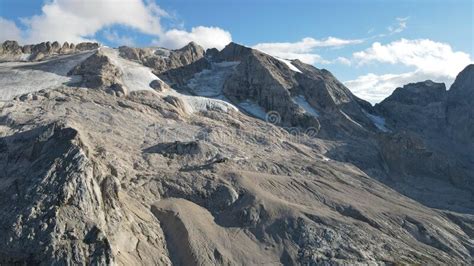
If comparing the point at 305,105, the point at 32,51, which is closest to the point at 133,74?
the point at 32,51

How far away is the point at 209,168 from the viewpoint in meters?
88.8

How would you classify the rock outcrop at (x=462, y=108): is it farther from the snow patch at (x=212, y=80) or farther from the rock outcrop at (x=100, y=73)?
the rock outcrop at (x=100, y=73)

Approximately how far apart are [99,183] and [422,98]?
462ft

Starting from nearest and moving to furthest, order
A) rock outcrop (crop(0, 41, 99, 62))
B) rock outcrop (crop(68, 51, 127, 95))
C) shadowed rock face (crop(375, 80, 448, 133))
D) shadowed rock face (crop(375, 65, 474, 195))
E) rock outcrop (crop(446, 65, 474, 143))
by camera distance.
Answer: rock outcrop (crop(68, 51, 127, 95)) → shadowed rock face (crop(375, 65, 474, 195)) → rock outcrop (crop(0, 41, 99, 62)) → rock outcrop (crop(446, 65, 474, 143)) → shadowed rock face (crop(375, 80, 448, 133))

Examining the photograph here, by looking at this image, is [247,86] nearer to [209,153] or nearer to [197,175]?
[209,153]

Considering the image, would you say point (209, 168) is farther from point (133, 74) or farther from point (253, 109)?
point (133, 74)

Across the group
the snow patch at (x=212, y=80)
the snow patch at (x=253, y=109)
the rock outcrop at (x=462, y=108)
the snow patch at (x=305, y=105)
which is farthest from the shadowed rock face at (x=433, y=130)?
the snow patch at (x=212, y=80)

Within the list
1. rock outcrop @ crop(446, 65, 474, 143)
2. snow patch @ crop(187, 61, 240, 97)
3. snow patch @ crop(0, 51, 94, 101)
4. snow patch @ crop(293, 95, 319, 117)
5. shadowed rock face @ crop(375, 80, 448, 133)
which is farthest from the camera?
shadowed rock face @ crop(375, 80, 448, 133)

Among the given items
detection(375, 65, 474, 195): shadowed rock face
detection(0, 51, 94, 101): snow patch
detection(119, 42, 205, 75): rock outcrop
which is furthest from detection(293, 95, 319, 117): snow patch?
detection(0, 51, 94, 101): snow patch

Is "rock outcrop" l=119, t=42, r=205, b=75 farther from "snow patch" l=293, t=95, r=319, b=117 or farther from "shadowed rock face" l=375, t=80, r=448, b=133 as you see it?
"shadowed rock face" l=375, t=80, r=448, b=133

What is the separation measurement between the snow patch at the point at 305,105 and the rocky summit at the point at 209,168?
2.63 feet

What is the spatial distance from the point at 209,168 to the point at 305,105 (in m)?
52.8

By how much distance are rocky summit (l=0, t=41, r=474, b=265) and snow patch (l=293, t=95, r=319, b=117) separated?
80cm

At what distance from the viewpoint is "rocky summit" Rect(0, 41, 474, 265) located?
214ft
